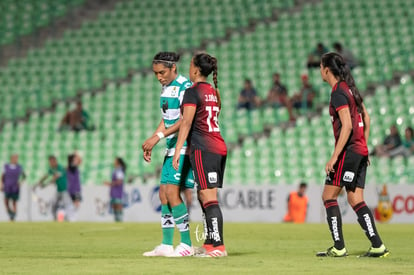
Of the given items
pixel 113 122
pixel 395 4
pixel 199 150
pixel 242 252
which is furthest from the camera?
pixel 395 4

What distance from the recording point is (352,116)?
388 inches

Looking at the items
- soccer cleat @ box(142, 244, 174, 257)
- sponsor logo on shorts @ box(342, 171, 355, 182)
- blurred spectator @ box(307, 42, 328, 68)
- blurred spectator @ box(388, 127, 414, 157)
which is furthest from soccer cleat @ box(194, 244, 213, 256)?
blurred spectator @ box(307, 42, 328, 68)

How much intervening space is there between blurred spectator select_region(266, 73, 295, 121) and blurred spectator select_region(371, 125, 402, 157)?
3.13 meters

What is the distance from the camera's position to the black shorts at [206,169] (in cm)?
965

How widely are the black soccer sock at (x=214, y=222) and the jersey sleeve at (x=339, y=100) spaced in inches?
64.3

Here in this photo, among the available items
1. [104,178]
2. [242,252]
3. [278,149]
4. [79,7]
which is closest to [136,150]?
[104,178]

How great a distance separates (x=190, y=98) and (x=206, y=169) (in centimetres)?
76

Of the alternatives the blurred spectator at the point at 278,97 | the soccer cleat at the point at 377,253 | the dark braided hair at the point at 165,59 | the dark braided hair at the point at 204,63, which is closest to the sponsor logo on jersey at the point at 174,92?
the dark braided hair at the point at 165,59

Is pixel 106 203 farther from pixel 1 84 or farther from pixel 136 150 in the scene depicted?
pixel 1 84

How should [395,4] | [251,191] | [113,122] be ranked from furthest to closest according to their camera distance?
[395,4] < [113,122] < [251,191]

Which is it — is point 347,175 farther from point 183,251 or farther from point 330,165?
point 183,251

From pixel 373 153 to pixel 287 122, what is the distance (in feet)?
10.7

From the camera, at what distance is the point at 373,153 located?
22.3m

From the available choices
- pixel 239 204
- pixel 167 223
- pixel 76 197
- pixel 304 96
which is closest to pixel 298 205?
pixel 239 204
